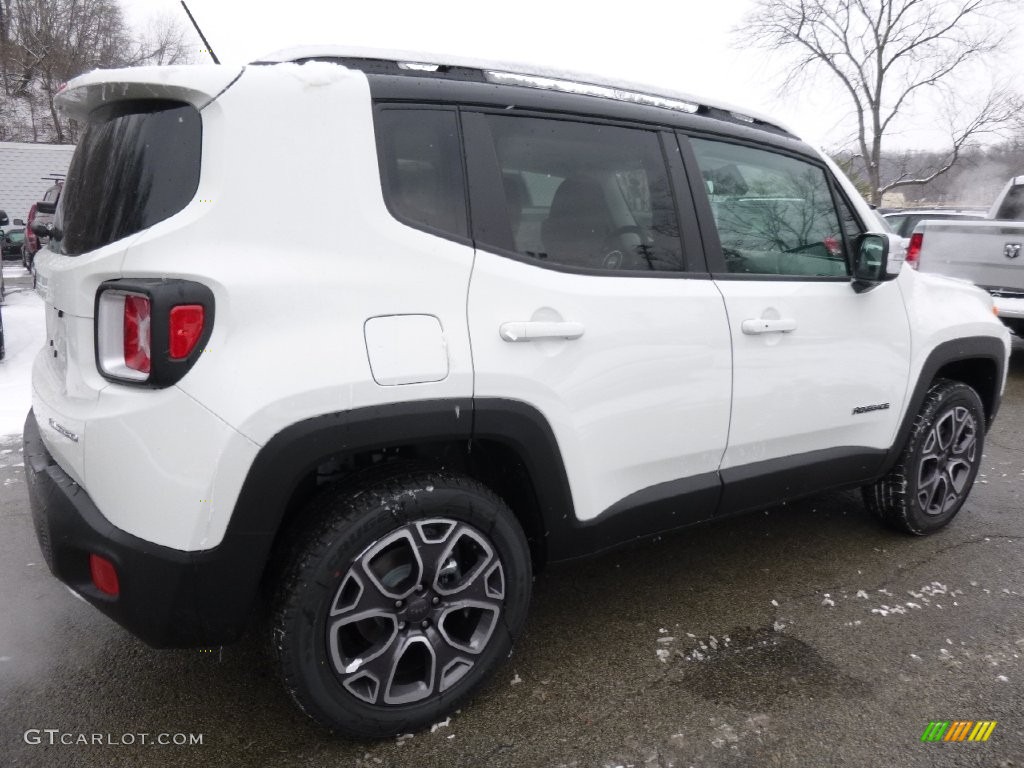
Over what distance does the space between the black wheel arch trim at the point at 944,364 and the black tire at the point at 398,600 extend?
192 centimetres

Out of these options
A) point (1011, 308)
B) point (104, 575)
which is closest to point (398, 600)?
point (104, 575)

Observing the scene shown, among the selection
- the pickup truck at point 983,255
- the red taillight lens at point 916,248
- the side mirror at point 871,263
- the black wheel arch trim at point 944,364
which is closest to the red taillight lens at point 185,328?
the side mirror at point 871,263

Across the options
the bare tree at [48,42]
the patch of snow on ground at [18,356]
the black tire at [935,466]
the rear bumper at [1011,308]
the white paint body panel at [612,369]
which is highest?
the bare tree at [48,42]

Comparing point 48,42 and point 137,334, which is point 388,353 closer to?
point 137,334

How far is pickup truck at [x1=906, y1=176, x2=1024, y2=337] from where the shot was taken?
7.08 metres

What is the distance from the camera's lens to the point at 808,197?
3010 mm

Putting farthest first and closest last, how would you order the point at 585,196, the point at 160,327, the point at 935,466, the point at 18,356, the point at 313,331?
the point at 18,356 → the point at 935,466 → the point at 585,196 → the point at 313,331 → the point at 160,327

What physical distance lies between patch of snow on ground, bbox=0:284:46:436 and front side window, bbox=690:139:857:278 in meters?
3.21

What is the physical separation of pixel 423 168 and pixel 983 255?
7221 millimetres

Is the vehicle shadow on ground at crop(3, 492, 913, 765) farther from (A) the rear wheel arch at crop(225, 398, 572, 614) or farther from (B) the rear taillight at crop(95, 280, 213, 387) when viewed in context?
(B) the rear taillight at crop(95, 280, 213, 387)

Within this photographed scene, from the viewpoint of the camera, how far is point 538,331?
2.09m

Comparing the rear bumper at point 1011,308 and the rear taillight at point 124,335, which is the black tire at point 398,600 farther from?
the rear bumper at point 1011,308

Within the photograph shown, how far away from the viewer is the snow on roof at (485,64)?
2.04 metres

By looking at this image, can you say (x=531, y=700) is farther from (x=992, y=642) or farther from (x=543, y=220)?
(x=992, y=642)
